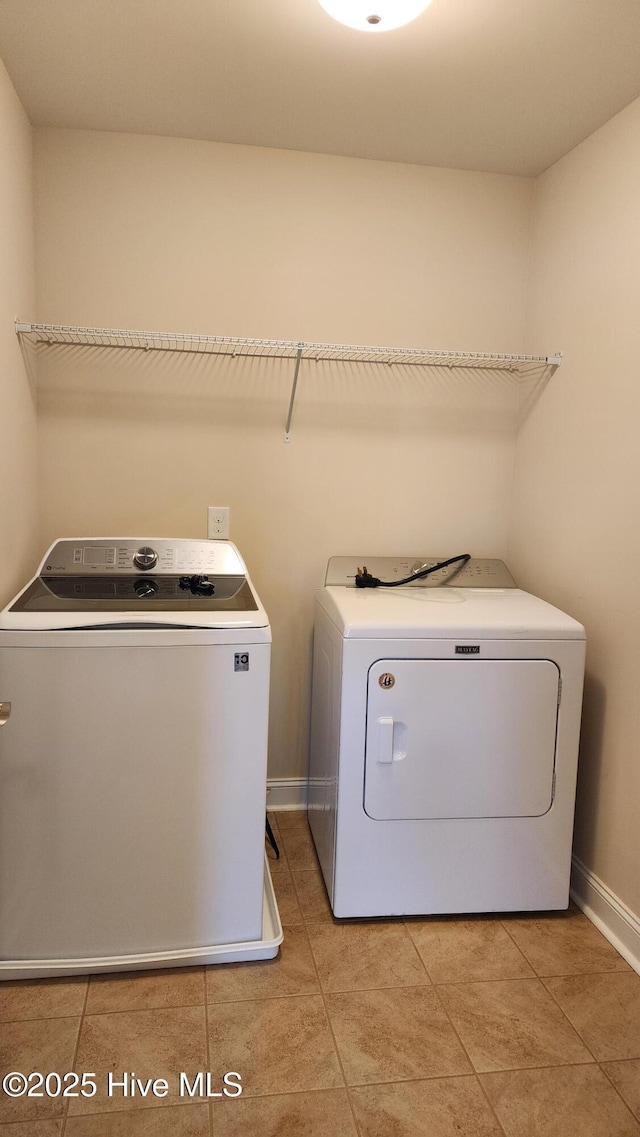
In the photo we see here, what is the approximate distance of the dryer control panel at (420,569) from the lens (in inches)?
96.9

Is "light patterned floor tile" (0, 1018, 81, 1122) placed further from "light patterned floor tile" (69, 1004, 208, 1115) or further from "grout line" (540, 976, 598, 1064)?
"grout line" (540, 976, 598, 1064)

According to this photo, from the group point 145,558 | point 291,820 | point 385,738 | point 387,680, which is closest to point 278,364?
point 145,558

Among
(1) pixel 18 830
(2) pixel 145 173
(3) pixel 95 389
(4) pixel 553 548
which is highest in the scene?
(2) pixel 145 173

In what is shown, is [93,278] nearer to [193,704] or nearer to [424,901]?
[193,704]

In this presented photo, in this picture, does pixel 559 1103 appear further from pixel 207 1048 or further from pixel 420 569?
pixel 420 569

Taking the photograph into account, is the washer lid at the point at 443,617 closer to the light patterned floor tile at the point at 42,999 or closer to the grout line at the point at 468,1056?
the grout line at the point at 468,1056

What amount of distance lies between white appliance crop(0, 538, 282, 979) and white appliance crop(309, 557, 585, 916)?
0.28m

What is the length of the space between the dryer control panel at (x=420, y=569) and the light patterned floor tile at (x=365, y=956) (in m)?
1.01

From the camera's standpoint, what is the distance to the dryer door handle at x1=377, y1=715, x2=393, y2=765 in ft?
6.36

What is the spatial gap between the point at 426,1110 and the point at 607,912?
0.83 metres

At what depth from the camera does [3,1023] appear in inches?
63.5

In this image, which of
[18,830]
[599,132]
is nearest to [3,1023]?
[18,830]

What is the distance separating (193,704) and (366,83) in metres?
1.63

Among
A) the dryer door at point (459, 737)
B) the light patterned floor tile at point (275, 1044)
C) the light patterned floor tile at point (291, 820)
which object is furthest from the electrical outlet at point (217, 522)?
the light patterned floor tile at point (275, 1044)
